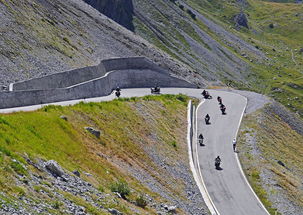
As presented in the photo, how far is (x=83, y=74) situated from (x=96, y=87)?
1.92 meters

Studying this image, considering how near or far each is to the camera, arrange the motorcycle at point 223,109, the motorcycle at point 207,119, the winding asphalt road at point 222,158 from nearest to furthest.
Answer: 1. the winding asphalt road at point 222,158
2. the motorcycle at point 207,119
3. the motorcycle at point 223,109

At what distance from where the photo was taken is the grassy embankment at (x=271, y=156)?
42000 millimetres

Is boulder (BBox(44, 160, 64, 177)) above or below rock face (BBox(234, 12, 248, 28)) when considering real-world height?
below

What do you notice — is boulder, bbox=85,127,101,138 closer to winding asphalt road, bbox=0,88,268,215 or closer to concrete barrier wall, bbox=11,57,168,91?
winding asphalt road, bbox=0,88,268,215

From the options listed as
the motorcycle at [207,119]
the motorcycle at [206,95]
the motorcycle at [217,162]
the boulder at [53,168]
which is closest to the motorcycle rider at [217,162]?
the motorcycle at [217,162]

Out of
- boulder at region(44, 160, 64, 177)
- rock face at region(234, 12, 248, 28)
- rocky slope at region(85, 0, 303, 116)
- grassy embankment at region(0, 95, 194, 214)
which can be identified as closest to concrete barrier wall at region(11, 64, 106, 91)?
grassy embankment at region(0, 95, 194, 214)

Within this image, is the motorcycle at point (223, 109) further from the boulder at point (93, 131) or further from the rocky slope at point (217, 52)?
the boulder at point (93, 131)

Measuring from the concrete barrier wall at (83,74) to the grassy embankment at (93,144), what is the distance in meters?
5.50

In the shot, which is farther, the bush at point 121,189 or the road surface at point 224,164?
the road surface at point 224,164

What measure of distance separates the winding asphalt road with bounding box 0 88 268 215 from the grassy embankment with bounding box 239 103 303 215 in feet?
3.31

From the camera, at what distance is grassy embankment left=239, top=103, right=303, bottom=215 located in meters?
42.0

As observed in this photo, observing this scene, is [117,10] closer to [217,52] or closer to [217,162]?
[217,52]

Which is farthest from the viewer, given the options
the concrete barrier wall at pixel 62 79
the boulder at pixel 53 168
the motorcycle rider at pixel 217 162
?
the motorcycle rider at pixel 217 162

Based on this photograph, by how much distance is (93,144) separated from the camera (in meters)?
31.4
